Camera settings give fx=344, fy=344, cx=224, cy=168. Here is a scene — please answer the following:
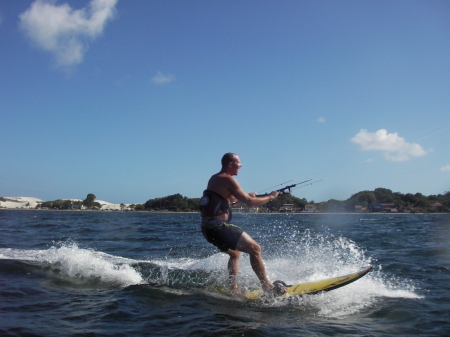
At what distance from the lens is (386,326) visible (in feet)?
13.1

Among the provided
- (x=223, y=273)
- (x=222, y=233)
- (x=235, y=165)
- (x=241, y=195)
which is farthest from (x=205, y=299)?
(x=235, y=165)

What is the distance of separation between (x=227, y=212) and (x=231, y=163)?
30.9 inches

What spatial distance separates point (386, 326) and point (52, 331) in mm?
3740

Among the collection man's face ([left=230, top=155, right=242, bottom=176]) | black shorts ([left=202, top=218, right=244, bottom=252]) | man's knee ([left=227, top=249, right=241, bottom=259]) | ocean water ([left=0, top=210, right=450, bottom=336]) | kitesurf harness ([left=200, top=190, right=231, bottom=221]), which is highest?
man's face ([left=230, top=155, right=242, bottom=176])

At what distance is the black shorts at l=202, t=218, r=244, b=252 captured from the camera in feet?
17.0

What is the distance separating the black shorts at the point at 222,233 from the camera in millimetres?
5172

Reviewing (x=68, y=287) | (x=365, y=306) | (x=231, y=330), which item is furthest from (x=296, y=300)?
(x=68, y=287)

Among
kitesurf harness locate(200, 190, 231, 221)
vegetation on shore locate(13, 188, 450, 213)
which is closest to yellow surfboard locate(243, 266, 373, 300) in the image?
kitesurf harness locate(200, 190, 231, 221)

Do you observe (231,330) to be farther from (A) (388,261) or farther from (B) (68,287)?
(A) (388,261)

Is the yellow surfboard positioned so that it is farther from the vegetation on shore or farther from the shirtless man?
the vegetation on shore

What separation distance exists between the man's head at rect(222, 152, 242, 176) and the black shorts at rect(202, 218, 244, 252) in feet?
2.53

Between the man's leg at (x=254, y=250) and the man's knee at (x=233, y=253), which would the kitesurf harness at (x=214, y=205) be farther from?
the man's knee at (x=233, y=253)

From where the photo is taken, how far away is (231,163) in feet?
17.5

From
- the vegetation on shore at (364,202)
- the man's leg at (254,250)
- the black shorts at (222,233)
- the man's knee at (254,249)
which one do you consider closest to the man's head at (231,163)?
the black shorts at (222,233)
